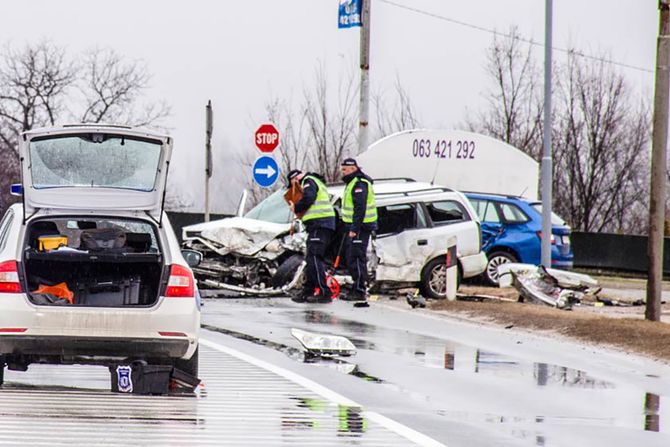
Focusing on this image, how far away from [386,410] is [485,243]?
16350 mm

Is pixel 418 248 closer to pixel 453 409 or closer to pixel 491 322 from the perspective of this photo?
pixel 491 322

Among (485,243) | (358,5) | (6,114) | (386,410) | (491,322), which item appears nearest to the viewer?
(386,410)

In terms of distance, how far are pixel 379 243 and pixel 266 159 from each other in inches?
260

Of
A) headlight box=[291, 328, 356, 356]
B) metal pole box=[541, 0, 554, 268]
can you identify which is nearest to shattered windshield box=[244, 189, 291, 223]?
metal pole box=[541, 0, 554, 268]

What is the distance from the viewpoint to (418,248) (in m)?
22.8

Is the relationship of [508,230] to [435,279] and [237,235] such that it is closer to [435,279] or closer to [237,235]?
[435,279]

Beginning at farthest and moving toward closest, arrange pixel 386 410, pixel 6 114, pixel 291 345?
pixel 6 114 < pixel 291 345 < pixel 386 410

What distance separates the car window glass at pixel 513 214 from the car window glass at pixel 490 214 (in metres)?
0.28

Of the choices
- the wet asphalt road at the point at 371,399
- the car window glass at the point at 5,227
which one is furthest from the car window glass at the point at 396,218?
the car window glass at the point at 5,227

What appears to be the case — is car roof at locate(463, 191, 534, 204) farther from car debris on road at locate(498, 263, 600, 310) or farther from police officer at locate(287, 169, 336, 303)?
police officer at locate(287, 169, 336, 303)

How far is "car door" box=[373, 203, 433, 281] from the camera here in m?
22.6

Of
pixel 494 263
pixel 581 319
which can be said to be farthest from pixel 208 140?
pixel 581 319

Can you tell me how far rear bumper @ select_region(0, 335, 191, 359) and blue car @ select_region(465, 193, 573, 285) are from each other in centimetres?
1626

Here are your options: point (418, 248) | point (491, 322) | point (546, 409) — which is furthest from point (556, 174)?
point (546, 409)
